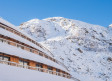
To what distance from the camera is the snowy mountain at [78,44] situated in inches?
3115

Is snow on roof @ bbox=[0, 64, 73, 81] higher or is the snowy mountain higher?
the snowy mountain

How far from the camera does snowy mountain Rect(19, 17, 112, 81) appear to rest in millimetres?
Result: 79125

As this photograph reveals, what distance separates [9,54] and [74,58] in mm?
68001

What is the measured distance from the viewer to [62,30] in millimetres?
115125

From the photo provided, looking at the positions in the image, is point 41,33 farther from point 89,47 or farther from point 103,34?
point 103,34

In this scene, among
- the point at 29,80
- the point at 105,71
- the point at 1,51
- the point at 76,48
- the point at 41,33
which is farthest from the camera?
the point at 41,33

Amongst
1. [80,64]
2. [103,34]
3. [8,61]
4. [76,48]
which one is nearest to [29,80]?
[8,61]

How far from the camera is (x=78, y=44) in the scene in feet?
329

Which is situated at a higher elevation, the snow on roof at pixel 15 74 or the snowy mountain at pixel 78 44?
the snowy mountain at pixel 78 44

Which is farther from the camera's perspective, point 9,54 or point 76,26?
point 76,26

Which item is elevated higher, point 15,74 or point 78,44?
point 78,44

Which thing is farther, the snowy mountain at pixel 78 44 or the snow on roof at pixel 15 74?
the snowy mountain at pixel 78 44

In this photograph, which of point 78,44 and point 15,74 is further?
point 78,44

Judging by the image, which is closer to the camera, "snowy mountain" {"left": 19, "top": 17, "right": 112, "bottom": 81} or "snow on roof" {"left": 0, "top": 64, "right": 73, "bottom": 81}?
"snow on roof" {"left": 0, "top": 64, "right": 73, "bottom": 81}
